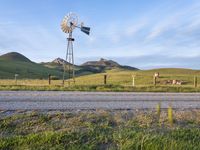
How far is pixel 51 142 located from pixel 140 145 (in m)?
1.61

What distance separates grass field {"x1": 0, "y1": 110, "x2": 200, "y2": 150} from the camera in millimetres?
7691

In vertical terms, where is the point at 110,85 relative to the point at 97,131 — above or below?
above

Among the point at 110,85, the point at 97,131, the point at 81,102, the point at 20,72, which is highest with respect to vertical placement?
the point at 20,72

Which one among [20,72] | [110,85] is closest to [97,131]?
[110,85]

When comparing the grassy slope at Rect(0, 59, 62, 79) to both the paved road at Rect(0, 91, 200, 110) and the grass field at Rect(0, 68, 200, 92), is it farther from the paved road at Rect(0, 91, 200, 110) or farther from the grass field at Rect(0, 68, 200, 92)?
the paved road at Rect(0, 91, 200, 110)

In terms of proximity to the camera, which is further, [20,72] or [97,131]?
[20,72]

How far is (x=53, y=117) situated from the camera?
9.58 m

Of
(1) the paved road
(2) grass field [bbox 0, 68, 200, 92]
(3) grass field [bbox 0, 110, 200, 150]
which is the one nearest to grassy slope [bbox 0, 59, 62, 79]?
(2) grass field [bbox 0, 68, 200, 92]

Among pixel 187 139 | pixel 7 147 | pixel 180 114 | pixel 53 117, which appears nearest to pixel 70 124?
pixel 53 117

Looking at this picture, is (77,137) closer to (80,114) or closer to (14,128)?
(14,128)

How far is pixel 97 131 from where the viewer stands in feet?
27.5

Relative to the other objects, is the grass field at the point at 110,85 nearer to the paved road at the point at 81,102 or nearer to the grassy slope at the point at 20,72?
the paved road at the point at 81,102

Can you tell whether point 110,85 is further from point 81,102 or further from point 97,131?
point 97,131

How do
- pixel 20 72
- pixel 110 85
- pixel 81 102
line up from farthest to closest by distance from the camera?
pixel 20 72, pixel 110 85, pixel 81 102
